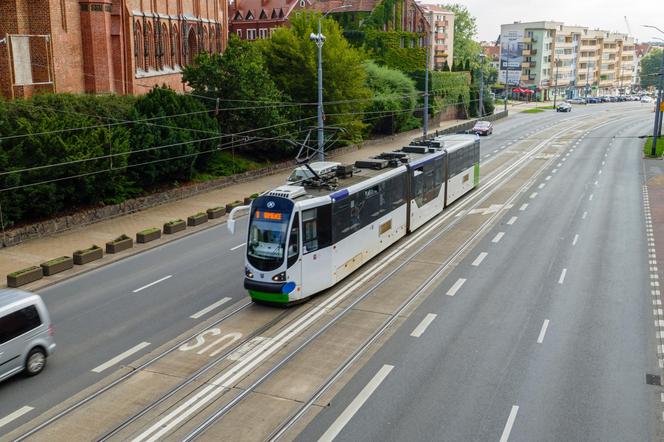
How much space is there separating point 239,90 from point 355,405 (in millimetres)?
34013

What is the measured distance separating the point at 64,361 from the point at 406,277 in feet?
38.4

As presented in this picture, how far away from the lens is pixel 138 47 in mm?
59125

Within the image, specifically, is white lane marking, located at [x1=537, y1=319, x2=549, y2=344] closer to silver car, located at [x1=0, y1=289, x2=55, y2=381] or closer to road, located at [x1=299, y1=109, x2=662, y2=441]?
road, located at [x1=299, y1=109, x2=662, y2=441]

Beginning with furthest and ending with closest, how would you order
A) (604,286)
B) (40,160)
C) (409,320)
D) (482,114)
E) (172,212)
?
(482,114)
(172,212)
(40,160)
(604,286)
(409,320)

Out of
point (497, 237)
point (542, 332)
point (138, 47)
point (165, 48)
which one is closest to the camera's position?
point (542, 332)

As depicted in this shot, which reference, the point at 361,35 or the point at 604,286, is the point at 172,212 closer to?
the point at 604,286

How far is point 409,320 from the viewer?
18969 mm

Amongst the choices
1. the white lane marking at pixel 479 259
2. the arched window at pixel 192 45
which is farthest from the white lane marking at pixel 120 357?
the arched window at pixel 192 45

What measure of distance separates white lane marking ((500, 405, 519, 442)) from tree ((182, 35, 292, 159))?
32.6 m

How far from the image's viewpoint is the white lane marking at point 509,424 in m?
12.5

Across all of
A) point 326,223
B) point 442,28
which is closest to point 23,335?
point 326,223

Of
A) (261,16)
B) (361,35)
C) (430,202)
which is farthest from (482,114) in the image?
(430,202)

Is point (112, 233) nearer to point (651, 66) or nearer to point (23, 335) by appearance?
point (23, 335)

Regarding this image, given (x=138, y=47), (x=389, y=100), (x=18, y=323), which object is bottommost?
(x=18, y=323)
